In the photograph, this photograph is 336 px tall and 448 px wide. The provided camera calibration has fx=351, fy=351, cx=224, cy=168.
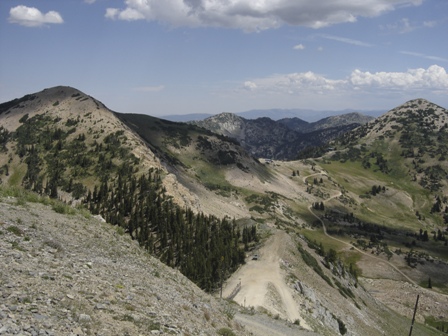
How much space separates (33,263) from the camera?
790 inches

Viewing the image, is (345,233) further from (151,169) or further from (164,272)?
(164,272)

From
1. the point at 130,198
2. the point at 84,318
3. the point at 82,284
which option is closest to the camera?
the point at 84,318

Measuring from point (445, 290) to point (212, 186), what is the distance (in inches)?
4328

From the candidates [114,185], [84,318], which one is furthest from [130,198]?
[84,318]

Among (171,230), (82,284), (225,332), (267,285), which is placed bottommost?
(267,285)

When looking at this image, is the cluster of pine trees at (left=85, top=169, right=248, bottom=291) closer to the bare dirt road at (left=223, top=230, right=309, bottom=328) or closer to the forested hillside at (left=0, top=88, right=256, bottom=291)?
the forested hillside at (left=0, top=88, right=256, bottom=291)

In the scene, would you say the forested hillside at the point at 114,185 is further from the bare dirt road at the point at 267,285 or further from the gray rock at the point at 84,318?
the gray rock at the point at 84,318

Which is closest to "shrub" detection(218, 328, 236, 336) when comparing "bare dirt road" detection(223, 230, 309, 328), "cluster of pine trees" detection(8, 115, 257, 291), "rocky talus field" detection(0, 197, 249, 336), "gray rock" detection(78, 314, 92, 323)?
"rocky talus field" detection(0, 197, 249, 336)

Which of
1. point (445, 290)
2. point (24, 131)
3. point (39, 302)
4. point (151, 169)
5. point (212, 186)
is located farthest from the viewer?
point (212, 186)

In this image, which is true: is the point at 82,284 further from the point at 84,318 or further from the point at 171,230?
the point at 171,230

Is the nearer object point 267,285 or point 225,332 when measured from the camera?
point 225,332

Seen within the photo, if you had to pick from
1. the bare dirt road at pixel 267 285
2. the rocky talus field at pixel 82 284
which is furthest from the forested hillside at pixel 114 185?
the rocky talus field at pixel 82 284

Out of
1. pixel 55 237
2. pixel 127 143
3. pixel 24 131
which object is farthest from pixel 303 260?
pixel 24 131

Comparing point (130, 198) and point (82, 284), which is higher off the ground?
point (82, 284)
